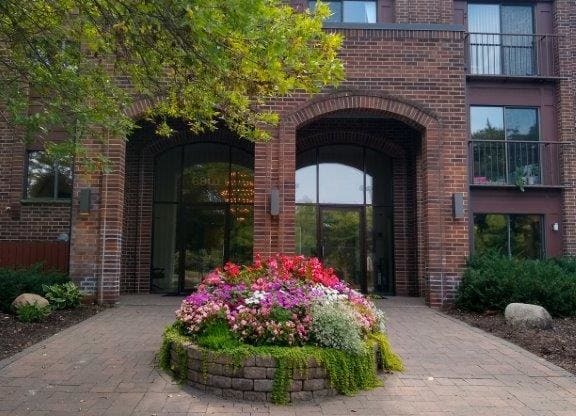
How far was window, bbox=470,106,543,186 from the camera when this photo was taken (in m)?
15.5

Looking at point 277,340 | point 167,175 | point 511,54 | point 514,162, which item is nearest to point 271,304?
point 277,340

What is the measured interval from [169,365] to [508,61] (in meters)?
13.9

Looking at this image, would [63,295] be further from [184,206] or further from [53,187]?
[53,187]

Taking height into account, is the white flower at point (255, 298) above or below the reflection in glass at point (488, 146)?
below

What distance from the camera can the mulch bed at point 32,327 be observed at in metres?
7.96

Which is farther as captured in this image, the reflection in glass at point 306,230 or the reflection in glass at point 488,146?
the reflection in glass at point 488,146

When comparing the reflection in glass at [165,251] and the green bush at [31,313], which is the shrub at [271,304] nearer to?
the green bush at [31,313]

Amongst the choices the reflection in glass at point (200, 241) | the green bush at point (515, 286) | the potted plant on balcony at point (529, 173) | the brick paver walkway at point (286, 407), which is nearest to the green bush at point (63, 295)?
the brick paver walkway at point (286, 407)

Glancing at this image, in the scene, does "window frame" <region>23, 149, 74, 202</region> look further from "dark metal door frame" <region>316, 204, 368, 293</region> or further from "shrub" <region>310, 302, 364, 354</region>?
"shrub" <region>310, 302, 364, 354</region>

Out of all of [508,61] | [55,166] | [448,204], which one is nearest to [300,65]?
[448,204]

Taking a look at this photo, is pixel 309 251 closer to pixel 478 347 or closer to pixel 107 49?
pixel 478 347

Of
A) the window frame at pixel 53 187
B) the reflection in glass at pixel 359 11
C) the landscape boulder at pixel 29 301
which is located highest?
the reflection in glass at pixel 359 11

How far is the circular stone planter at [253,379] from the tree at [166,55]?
9.25ft

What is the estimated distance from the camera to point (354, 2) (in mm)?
16000
